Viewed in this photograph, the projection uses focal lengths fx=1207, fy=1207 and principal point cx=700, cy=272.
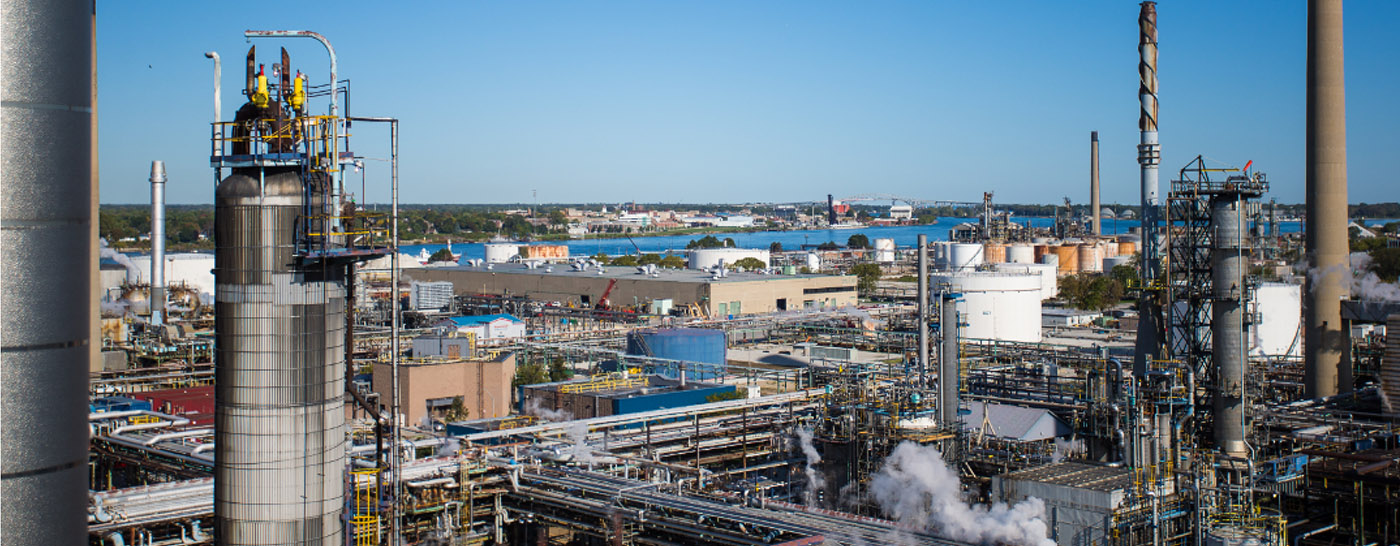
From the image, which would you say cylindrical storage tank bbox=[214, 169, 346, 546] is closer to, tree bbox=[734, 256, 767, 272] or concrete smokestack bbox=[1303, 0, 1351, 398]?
concrete smokestack bbox=[1303, 0, 1351, 398]

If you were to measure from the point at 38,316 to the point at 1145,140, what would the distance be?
3358 cm

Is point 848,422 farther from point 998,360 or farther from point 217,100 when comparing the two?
point 998,360

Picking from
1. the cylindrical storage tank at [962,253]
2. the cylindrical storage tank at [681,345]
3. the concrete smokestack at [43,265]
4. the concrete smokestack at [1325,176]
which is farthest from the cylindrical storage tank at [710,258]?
the concrete smokestack at [43,265]

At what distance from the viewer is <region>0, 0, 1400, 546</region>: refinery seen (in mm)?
3809

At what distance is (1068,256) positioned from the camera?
101 metres

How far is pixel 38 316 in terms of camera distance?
3.65m

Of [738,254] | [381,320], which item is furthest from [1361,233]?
[381,320]

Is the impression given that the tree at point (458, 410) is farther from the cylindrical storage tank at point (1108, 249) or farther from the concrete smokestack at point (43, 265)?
the cylindrical storage tank at point (1108, 249)

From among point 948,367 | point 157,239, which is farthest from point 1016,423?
point 157,239

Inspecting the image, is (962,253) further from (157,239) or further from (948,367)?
(948,367)

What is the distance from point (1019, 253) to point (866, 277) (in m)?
14.5

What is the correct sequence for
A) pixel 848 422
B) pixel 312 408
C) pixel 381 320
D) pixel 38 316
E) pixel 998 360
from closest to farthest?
pixel 38 316
pixel 312 408
pixel 848 422
pixel 998 360
pixel 381 320

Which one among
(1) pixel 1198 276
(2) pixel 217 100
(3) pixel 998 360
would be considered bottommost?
(3) pixel 998 360

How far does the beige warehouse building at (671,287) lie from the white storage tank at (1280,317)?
82.7 feet
